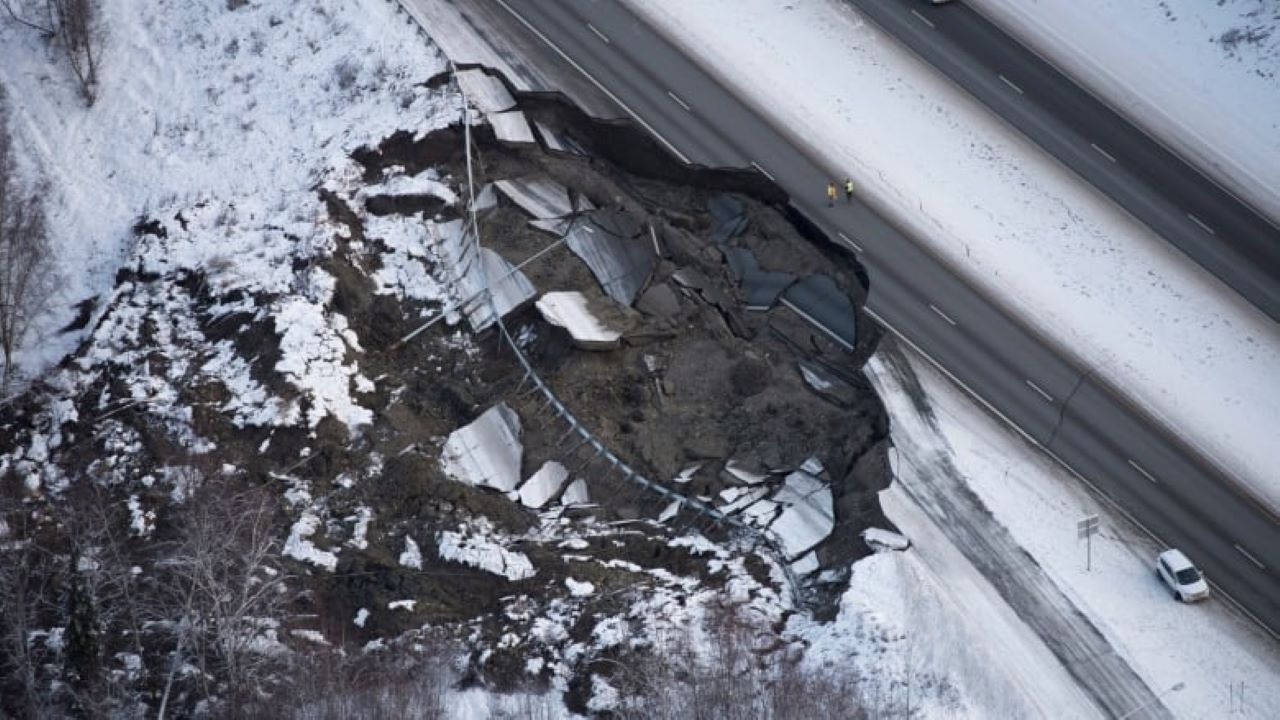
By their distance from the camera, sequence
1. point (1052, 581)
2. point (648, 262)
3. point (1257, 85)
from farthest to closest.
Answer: point (1257, 85) < point (648, 262) < point (1052, 581)

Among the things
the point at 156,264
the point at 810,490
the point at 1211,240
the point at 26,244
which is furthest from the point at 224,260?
the point at 1211,240

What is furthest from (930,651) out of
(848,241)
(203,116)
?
(203,116)

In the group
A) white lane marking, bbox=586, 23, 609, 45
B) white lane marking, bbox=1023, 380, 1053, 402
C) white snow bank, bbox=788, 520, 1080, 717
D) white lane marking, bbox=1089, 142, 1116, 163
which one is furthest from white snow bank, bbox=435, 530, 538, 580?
white lane marking, bbox=1089, 142, 1116, 163

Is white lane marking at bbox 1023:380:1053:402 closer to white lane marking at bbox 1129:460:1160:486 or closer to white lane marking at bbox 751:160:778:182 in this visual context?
white lane marking at bbox 1129:460:1160:486

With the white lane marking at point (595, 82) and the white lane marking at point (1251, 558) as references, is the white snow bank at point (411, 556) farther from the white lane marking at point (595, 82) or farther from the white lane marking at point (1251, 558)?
the white lane marking at point (1251, 558)

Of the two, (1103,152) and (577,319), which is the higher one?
(1103,152)

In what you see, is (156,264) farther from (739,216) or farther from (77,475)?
(739,216)

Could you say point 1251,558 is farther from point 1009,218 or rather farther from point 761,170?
point 761,170
